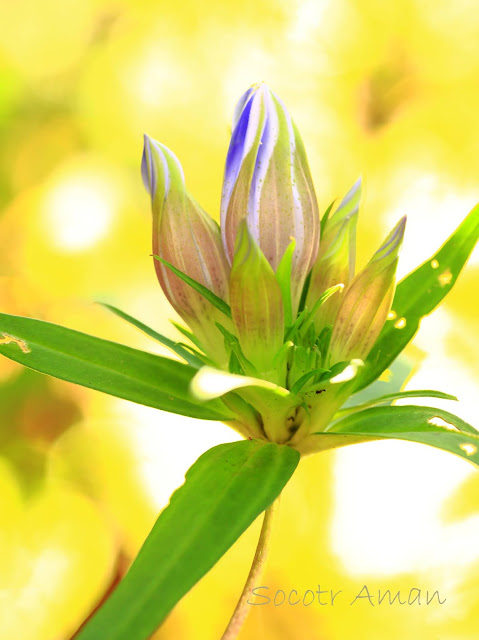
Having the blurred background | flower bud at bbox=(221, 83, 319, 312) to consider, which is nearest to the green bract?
flower bud at bbox=(221, 83, 319, 312)

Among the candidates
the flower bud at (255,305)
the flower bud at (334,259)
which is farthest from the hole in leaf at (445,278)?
the flower bud at (255,305)

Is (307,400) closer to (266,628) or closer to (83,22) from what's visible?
(266,628)

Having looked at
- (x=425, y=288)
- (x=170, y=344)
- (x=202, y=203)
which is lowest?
(x=170, y=344)

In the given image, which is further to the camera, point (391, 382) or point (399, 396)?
point (391, 382)

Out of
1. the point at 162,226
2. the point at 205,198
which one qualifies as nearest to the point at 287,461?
the point at 162,226

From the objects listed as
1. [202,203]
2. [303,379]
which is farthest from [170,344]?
[202,203]

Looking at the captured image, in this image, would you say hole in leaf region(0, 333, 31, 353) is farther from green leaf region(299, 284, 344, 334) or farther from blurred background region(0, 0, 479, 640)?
blurred background region(0, 0, 479, 640)

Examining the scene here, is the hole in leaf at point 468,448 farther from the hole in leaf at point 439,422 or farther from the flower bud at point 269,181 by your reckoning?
the flower bud at point 269,181

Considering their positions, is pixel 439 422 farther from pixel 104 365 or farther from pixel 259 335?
pixel 104 365
